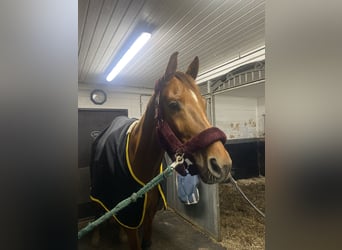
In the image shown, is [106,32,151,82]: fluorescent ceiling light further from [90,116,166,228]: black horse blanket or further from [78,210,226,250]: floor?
[78,210,226,250]: floor

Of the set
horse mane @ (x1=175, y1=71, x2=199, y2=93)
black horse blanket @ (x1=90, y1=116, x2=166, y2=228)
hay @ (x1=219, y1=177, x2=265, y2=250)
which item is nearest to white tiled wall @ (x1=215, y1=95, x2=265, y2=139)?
hay @ (x1=219, y1=177, x2=265, y2=250)

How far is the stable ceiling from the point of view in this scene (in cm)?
101

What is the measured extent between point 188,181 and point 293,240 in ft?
5.13

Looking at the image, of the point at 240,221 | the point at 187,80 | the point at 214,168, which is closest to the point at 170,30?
the point at 187,80

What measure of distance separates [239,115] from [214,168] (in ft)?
10.9

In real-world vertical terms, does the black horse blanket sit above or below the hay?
above

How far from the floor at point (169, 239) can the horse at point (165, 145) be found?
74cm

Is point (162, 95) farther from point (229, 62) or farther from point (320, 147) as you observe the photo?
point (229, 62)

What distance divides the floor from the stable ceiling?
1624 mm

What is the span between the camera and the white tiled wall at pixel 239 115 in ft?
11.7

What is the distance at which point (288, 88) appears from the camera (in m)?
0.35

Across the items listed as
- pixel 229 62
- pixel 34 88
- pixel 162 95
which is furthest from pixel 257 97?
pixel 34 88

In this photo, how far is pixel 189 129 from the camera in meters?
0.74

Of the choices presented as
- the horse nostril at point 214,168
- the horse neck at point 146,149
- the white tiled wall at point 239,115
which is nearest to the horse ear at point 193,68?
the horse neck at point 146,149
